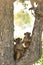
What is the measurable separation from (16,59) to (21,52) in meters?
0.09

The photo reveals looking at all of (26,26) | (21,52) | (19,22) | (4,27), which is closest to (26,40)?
(21,52)

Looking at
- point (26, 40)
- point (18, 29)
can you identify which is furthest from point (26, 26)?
point (26, 40)

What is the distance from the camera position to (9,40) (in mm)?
2191

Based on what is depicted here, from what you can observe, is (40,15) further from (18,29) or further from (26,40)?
(18,29)

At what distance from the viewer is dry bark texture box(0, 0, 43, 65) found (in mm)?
2152

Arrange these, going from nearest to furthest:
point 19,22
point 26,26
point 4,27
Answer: point 4,27, point 19,22, point 26,26

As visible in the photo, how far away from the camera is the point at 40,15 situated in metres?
2.19

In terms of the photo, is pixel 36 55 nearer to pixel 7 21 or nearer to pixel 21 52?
pixel 21 52

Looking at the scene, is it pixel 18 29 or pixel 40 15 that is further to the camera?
pixel 18 29

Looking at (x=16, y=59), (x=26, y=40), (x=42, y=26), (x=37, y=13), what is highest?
(x=37, y=13)

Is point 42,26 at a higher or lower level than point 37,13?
lower

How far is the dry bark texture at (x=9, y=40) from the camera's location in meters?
2.15

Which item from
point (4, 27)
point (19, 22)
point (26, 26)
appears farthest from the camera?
point (26, 26)

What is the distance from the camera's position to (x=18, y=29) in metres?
3.79
